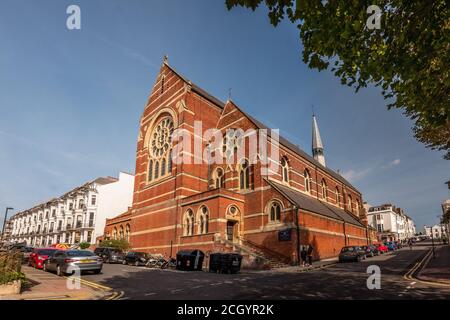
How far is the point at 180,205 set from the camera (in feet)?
101

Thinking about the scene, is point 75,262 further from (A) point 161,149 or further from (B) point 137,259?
(A) point 161,149

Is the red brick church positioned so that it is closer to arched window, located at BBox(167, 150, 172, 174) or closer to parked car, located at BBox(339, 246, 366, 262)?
arched window, located at BBox(167, 150, 172, 174)

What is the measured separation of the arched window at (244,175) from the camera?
29.9m

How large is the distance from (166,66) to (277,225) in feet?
85.8

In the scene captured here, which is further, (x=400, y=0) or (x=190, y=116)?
(x=190, y=116)

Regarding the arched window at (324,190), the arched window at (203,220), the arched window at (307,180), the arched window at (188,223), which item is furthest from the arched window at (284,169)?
the arched window at (324,190)

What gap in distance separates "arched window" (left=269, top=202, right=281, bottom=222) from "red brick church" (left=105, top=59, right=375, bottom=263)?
9cm

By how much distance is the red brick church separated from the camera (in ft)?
84.9

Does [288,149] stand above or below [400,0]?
above

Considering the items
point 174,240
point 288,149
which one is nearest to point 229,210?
point 174,240

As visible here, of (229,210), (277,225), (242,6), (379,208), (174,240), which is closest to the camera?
(242,6)

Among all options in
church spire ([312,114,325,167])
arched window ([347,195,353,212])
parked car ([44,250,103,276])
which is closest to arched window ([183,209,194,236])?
parked car ([44,250,103,276])

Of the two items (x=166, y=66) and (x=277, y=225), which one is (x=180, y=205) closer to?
(x=277, y=225)

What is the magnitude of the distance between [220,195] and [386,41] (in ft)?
67.0
